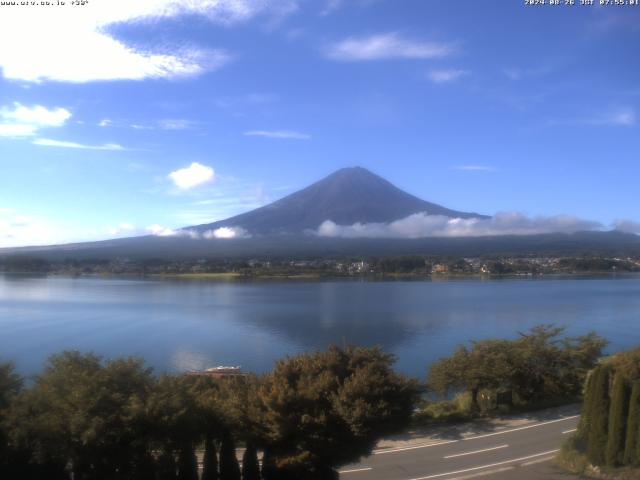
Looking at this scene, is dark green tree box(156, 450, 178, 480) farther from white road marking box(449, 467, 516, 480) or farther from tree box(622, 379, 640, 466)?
tree box(622, 379, 640, 466)

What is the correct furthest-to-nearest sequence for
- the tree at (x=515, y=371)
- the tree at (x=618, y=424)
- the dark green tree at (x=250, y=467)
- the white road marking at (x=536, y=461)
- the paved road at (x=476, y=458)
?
the tree at (x=515, y=371), the white road marking at (x=536, y=461), the paved road at (x=476, y=458), the tree at (x=618, y=424), the dark green tree at (x=250, y=467)

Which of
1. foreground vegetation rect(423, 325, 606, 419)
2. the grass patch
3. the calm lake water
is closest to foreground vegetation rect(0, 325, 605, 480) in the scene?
foreground vegetation rect(423, 325, 606, 419)

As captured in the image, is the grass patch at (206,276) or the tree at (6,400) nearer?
the tree at (6,400)

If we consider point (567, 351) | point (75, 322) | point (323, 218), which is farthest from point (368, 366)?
point (323, 218)

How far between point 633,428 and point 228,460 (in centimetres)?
364

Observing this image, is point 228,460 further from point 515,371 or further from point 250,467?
point 515,371

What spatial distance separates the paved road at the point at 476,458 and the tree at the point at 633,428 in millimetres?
588

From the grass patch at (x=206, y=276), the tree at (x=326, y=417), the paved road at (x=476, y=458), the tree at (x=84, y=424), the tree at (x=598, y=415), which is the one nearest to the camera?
the tree at (x=84, y=424)

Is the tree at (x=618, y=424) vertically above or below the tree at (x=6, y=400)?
below

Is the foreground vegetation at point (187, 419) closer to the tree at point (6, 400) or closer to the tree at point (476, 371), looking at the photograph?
the tree at point (6, 400)

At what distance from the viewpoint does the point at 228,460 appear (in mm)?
5211

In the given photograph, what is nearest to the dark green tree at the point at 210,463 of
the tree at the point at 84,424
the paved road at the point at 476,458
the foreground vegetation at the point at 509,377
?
the tree at the point at 84,424

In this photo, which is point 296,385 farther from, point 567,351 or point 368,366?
point 567,351

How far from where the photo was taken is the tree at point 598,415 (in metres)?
6.04
